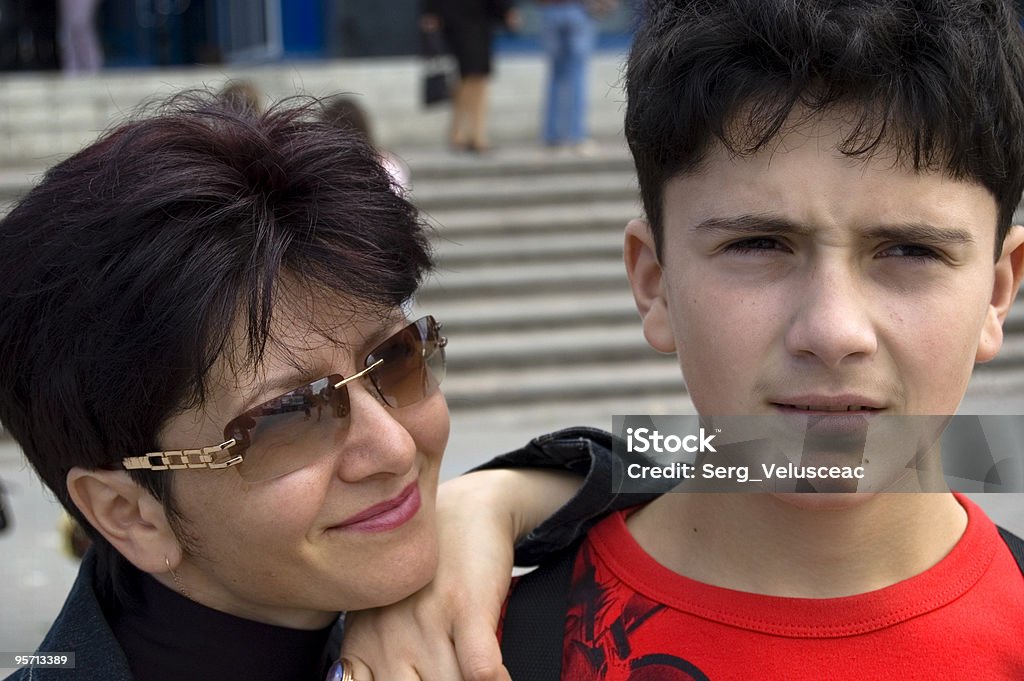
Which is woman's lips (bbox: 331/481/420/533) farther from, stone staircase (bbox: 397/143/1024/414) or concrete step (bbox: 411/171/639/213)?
concrete step (bbox: 411/171/639/213)

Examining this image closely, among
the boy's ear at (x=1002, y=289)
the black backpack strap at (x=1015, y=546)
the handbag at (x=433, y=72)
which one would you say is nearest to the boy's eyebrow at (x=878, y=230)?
the boy's ear at (x=1002, y=289)

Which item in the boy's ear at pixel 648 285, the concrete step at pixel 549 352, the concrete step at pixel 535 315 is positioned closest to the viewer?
the boy's ear at pixel 648 285

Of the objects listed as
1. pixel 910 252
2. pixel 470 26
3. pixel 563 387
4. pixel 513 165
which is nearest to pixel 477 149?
pixel 513 165

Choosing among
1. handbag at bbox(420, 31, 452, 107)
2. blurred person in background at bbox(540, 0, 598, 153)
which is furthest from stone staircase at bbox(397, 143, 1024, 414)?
handbag at bbox(420, 31, 452, 107)

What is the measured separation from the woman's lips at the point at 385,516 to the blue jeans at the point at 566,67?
24.3ft

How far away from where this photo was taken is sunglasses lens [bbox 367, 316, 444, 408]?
1.90 m

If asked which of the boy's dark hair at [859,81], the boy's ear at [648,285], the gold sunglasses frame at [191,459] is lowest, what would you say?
the gold sunglasses frame at [191,459]

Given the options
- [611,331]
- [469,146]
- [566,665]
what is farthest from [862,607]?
[469,146]

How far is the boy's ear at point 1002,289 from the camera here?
173 centimetres

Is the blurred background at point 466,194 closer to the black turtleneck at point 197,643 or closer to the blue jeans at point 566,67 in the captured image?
the blue jeans at point 566,67

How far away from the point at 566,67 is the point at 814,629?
25.5 ft

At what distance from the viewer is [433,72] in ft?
28.4

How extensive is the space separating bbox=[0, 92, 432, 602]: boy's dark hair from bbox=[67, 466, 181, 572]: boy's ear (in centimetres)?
3

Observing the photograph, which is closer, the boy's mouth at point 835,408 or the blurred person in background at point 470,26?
the boy's mouth at point 835,408
